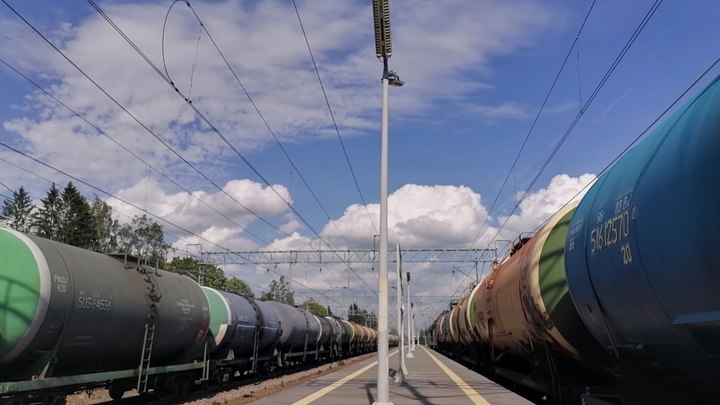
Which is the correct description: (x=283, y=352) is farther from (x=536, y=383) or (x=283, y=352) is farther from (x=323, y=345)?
(x=536, y=383)

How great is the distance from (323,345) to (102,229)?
162ft

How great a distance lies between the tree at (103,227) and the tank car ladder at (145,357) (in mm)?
67165

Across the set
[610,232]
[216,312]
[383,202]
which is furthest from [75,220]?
[610,232]

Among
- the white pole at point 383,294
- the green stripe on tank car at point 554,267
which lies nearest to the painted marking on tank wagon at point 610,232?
the green stripe on tank car at point 554,267

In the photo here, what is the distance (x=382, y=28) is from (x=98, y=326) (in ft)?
27.5

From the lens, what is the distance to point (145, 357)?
13.7 metres

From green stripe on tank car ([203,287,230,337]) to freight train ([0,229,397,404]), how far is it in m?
0.04

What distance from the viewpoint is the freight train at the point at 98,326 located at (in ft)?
30.7

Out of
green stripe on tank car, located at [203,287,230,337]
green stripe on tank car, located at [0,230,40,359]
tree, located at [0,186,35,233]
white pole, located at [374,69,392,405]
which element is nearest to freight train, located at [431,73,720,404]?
white pole, located at [374,69,392,405]

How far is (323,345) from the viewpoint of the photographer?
42.0 metres

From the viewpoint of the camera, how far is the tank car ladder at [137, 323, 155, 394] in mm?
13203

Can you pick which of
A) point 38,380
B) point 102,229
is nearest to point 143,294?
point 38,380

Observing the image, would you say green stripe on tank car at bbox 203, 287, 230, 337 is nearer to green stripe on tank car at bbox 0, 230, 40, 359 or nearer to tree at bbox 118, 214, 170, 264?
green stripe on tank car at bbox 0, 230, 40, 359

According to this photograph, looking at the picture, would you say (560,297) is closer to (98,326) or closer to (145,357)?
(98,326)
